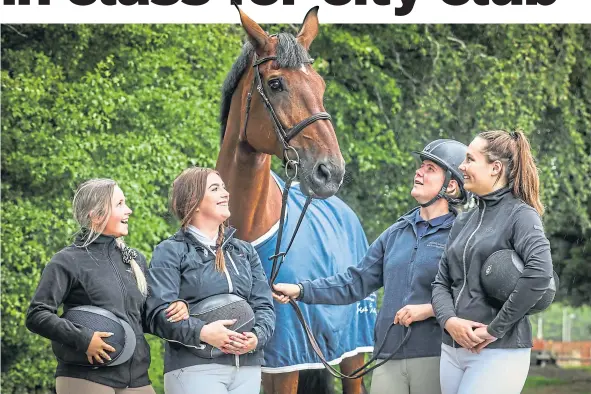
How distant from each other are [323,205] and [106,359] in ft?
7.98

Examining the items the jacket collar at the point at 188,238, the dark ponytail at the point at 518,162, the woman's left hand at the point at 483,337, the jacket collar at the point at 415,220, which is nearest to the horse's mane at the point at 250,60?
the jacket collar at the point at 415,220

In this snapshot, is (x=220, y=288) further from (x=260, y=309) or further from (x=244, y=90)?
(x=244, y=90)

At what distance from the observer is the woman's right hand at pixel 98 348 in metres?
3.65

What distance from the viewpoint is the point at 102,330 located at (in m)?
3.71

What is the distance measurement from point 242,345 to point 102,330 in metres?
0.53

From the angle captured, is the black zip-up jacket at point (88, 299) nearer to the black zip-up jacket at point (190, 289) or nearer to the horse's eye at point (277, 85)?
the black zip-up jacket at point (190, 289)

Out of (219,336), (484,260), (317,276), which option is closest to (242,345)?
(219,336)

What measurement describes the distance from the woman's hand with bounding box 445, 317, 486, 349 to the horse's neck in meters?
1.42

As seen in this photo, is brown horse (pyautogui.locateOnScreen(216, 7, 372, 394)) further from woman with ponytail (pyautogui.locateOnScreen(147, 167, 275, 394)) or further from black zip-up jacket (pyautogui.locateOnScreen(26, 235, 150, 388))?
black zip-up jacket (pyautogui.locateOnScreen(26, 235, 150, 388))

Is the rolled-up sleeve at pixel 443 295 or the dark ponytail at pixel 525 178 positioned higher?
the dark ponytail at pixel 525 178

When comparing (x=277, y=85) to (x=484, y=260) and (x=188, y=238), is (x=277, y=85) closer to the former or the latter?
(x=188, y=238)

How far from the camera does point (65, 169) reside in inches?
382

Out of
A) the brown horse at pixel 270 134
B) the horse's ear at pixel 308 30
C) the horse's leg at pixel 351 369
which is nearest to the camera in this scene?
the brown horse at pixel 270 134

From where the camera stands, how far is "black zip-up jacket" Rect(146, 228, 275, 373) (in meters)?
3.71
